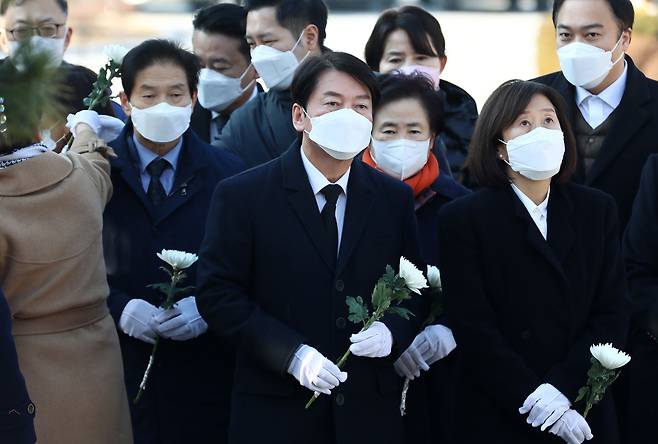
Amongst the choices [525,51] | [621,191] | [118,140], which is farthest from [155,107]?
[525,51]

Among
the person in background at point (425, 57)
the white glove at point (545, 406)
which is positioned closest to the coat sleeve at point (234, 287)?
the white glove at point (545, 406)

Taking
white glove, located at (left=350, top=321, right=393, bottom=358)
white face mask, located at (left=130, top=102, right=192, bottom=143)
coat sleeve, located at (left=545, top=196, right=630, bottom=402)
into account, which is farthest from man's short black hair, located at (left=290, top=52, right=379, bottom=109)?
coat sleeve, located at (left=545, top=196, right=630, bottom=402)

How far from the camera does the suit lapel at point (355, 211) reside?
3949mm

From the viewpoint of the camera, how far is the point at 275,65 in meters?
5.45

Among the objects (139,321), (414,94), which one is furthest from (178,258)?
(414,94)

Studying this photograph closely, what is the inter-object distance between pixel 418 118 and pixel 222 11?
1656mm

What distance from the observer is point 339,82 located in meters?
4.11

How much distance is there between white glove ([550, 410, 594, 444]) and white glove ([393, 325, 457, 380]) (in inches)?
21.4

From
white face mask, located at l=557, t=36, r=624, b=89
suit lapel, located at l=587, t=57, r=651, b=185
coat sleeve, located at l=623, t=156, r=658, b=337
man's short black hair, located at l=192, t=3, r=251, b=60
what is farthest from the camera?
man's short black hair, located at l=192, t=3, r=251, b=60

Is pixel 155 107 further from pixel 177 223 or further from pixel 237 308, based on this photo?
pixel 237 308

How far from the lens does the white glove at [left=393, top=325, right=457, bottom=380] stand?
13.8 ft

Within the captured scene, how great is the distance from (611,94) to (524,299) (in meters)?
1.43

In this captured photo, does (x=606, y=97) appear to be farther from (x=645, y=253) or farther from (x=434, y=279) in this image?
(x=434, y=279)

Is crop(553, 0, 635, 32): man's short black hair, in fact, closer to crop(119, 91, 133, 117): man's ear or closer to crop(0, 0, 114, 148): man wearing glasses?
crop(119, 91, 133, 117): man's ear
